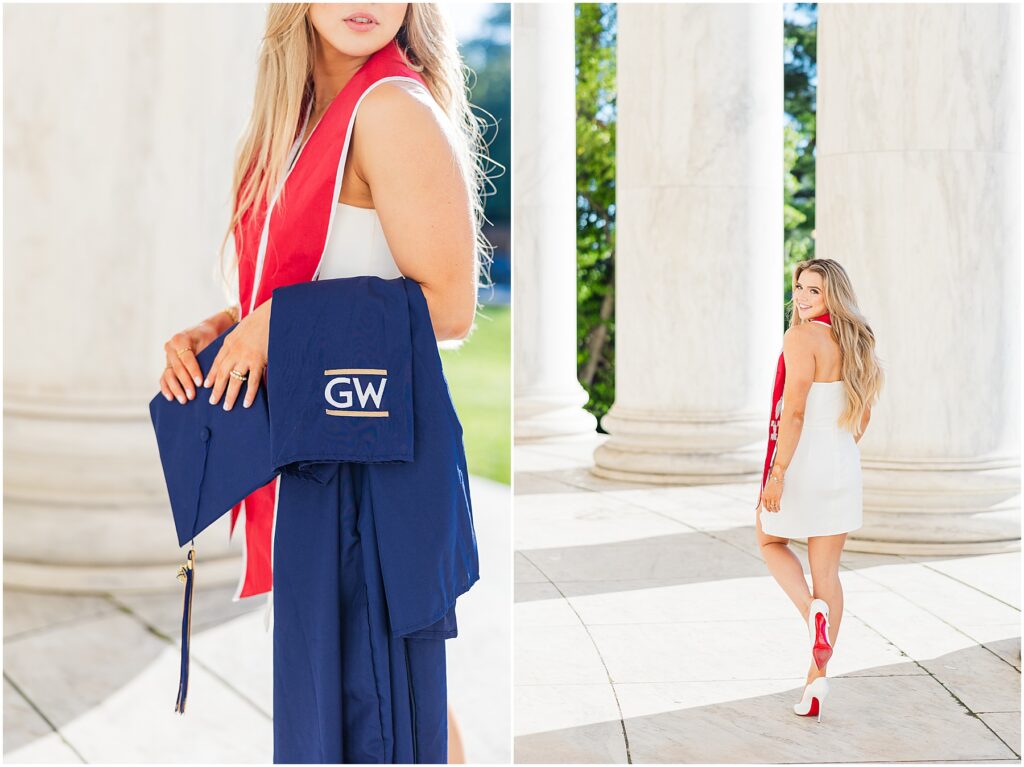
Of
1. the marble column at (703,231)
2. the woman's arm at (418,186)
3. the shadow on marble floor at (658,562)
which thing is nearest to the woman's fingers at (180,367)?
the woman's arm at (418,186)

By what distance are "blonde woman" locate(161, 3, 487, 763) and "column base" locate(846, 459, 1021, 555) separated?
3379cm

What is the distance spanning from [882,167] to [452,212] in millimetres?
35644

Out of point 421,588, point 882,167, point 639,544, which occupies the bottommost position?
point 639,544

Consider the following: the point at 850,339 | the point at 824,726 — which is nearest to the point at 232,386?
the point at 850,339

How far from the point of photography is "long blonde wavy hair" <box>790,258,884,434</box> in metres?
26.0

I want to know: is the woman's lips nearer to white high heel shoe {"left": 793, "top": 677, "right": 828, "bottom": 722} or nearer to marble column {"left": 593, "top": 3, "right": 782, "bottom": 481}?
white high heel shoe {"left": 793, "top": 677, "right": 828, "bottom": 722}

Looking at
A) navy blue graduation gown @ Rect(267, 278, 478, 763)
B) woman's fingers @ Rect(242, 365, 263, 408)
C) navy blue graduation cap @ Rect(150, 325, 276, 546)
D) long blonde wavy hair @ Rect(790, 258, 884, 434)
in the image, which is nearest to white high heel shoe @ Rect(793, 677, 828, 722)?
long blonde wavy hair @ Rect(790, 258, 884, 434)

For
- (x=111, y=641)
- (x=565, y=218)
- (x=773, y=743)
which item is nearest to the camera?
(x=773, y=743)

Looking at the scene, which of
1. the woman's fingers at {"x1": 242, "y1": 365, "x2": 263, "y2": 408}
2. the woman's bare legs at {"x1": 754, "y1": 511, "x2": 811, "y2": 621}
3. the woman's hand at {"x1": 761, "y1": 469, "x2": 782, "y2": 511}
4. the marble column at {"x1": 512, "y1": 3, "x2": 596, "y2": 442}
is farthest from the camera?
the marble column at {"x1": 512, "y1": 3, "x2": 596, "y2": 442}

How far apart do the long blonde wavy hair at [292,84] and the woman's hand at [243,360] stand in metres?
1.81

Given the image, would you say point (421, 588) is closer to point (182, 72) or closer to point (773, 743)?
point (773, 743)

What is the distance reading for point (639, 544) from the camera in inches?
1828

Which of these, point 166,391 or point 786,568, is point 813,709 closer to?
point 786,568

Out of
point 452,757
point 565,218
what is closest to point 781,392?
point 452,757
